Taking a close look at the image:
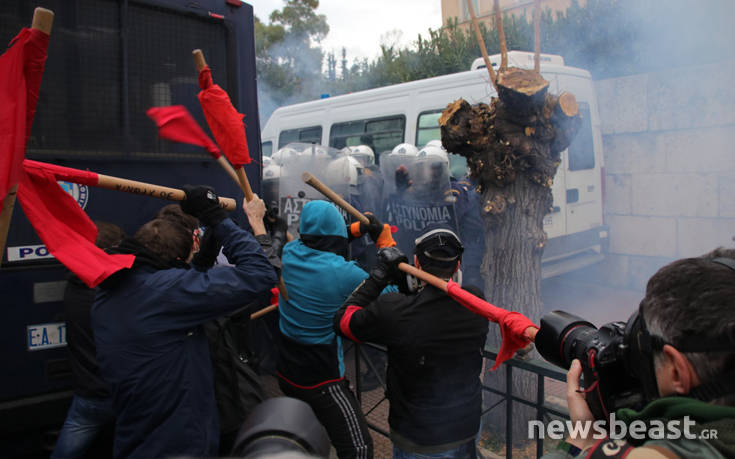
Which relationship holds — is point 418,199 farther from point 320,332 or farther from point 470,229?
point 320,332

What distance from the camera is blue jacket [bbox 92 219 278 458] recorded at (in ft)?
6.53

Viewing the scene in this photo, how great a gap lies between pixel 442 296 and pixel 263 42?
25535mm

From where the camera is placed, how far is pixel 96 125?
10.6 ft

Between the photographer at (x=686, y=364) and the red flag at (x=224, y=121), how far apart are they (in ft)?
5.92

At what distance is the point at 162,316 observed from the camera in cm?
199

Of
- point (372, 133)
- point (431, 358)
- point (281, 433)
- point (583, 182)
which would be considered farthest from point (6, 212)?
point (372, 133)

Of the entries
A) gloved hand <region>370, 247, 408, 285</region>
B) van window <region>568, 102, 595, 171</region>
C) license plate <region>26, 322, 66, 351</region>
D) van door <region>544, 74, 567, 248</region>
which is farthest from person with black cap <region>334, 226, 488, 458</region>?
van window <region>568, 102, 595, 171</region>

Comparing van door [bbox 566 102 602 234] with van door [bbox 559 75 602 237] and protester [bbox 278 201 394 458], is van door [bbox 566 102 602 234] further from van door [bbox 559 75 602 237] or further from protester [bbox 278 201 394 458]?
protester [bbox 278 201 394 458]

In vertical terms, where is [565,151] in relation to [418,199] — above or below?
above

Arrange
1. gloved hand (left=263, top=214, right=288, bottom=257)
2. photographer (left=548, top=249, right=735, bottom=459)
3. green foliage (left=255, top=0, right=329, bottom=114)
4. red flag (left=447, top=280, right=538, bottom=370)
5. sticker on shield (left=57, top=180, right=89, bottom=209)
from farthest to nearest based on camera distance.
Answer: green foliage (left=255, top=0, right=329, bottom=114) < gloved hand (left=263, top=214, right=288, bottom=257) < sticker on shield (left=57, top=180, right=89, bottom=209) < red flag (left=447, top=280, right=538, bottom=370) < photographer (left=548, top=249, right=735, bottom=459)

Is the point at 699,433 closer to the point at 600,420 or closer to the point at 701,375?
the point at 701,375

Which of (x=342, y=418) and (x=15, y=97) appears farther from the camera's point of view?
(x=342, y=418)

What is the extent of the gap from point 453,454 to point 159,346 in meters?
1.42

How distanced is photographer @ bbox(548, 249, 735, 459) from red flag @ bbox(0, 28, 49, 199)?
1841 mm
